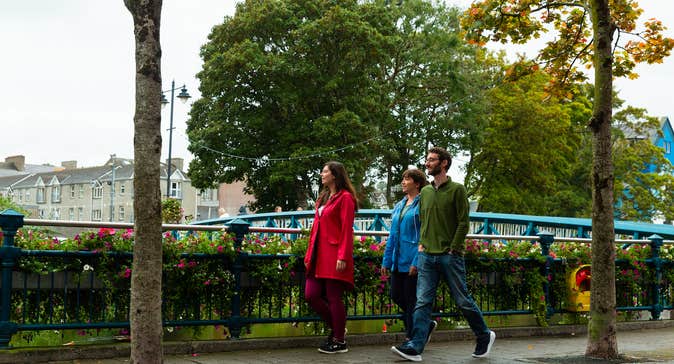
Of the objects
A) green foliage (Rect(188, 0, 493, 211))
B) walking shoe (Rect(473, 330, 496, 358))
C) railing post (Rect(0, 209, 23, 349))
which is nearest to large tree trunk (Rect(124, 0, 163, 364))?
railing post (Rect(0, 209, 23, 349))

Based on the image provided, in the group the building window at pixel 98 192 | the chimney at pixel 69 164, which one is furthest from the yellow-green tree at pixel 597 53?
the chimney at pixel 69 164

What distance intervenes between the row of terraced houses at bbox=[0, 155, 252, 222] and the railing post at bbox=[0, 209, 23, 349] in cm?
7592

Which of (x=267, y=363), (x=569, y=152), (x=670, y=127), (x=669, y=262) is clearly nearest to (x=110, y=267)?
(x=267, y=363)

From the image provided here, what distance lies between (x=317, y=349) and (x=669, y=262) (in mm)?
6590

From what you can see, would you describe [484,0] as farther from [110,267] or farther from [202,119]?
[202,119]

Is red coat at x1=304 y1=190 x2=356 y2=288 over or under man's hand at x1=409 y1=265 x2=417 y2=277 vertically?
over

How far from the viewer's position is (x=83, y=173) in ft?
317

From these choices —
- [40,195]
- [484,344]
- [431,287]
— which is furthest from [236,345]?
[40,195]

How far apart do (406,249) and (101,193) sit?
87271mm

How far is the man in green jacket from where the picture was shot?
7457 mm

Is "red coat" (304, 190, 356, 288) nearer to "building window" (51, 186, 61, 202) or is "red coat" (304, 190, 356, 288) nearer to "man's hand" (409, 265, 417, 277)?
"man's hand" (409, 265, 417, 277)

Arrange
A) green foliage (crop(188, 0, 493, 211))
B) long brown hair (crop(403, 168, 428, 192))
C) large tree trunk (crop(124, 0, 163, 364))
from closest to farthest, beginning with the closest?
large tree trunk (crop(124, 0, 163, 364))
long brown hair (crop(403, 168, 428, 192))
green foliage (crop(188, 0, 493, 211))

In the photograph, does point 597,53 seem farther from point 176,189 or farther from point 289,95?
point 176,189

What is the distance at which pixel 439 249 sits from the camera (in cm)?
752
